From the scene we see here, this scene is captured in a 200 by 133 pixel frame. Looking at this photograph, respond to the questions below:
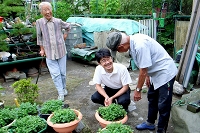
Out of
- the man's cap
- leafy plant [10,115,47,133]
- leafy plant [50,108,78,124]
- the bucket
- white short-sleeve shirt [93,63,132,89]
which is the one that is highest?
the man's cap

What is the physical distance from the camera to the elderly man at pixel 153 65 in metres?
2.29

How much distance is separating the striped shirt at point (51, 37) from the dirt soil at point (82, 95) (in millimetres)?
1075

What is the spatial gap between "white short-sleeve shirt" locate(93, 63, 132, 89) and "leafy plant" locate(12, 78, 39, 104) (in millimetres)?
1295

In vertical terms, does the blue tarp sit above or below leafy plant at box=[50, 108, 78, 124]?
above

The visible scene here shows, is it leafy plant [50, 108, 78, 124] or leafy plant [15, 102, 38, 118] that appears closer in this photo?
leafy plant [50, 108, 78, 124]

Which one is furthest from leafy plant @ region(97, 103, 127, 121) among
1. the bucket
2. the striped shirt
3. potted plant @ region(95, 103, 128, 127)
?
the bucket

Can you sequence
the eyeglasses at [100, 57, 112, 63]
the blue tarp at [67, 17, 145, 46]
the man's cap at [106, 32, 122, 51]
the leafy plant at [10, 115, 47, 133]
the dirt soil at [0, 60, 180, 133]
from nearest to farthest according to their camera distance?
the man's cap at [106, 32, 122, 51] → the leafy plant at [10, 115, 47, 133] → the eyeglasses at [100, 57, 112, 63] → the dirt soil at [0, 60, 180, 133] → the blue tarp at [67, 17, 145, 46]

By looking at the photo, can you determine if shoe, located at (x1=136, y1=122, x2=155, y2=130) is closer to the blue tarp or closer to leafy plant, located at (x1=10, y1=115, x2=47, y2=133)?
leafy plant, located at (x1=10, y1=115, x2=47, y2=133)

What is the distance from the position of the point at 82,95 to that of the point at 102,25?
10.6 feet

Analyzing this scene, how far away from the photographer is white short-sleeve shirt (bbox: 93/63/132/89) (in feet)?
10.1

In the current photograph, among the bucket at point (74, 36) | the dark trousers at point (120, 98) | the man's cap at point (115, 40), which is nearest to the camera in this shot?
the man's cap at point (115, 40)

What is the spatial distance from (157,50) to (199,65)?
2.42 m

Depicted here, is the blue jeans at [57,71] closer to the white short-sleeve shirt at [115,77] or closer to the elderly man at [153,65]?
→ the white short-sleeve shirt at [115,77]

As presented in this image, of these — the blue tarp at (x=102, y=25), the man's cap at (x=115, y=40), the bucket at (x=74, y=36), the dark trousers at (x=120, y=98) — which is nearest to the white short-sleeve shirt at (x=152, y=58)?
the man's cap at (x=115, y=40)
